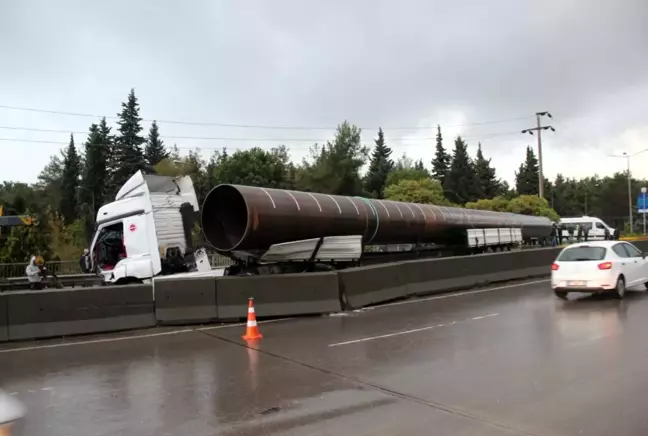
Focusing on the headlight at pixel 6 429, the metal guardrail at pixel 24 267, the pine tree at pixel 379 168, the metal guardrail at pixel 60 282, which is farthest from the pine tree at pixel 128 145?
the headlight at pixel 6 429

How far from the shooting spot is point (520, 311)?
43.9 ft

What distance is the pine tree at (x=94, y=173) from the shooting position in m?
79.4

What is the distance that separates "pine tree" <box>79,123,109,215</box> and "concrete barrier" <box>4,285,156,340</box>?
71856mm

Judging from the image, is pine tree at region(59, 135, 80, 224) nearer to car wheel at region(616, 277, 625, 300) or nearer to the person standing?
the person standing

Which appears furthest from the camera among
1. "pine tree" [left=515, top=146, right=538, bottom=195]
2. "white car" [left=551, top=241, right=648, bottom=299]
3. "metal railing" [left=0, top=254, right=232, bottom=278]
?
"pine tree" [left=515, top=146, right=538, bottom=195]

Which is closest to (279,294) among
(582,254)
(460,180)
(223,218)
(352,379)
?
(223,218)

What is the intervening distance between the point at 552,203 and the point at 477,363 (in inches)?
4781

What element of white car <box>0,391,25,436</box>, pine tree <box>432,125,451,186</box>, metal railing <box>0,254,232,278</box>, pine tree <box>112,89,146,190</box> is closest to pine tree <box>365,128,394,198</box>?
pine tree <box>432,125,451,186</box>

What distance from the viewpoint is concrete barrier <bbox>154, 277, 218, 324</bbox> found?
40.1 feet

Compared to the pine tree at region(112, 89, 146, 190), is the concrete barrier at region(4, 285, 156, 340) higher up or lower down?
lower down

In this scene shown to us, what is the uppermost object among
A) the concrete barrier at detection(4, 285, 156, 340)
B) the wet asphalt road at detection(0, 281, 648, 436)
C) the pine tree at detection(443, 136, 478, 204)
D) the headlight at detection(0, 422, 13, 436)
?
the pine tree at detection(443, 136, 478, 204)

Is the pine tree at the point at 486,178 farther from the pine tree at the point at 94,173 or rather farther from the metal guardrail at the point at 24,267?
the metal guardrail at the point at 24,267

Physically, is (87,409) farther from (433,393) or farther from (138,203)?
(138,203)

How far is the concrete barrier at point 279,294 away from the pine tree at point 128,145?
213ft
